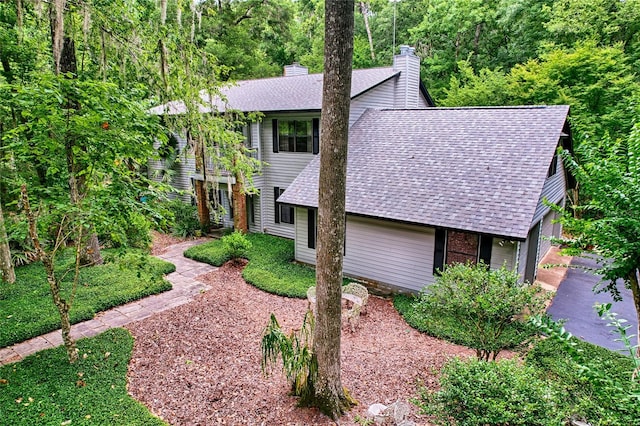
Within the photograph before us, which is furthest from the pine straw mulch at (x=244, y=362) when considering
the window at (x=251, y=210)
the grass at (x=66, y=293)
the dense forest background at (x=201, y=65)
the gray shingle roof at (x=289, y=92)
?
the gray shingle roof at (x=289, y=92)

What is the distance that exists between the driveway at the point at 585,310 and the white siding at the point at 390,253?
3.06 meters

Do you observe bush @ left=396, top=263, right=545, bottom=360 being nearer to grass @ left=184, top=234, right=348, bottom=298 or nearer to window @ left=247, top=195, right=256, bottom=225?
grass @ left=184, top=234, right=348, bottom=298

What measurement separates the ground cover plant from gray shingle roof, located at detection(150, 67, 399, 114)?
193 inches

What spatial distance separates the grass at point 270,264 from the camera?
34.6 feet

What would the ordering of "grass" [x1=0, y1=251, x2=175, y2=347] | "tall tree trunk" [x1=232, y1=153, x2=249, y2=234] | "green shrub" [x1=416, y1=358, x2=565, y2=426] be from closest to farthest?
1. "green shrub" [x1=416, y1=358, x2=565, y2=426]
2. "grass" [x1=0, y1=251, x2=175, y2=347]
3. "tall tree trunk" [x1=232, y1=153, x2=249, y2=234]

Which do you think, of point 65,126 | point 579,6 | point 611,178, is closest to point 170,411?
point 65,126

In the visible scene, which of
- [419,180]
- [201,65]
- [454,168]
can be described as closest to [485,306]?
[419,180]

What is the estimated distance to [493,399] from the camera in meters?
3.77

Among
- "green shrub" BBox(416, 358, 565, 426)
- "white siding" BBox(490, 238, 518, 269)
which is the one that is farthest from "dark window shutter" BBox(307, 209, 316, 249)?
"green shrub" BBox(416, 358, 565, 426)

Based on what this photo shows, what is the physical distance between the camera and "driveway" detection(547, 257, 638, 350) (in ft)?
27.2

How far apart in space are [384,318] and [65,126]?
Result: 286 inches

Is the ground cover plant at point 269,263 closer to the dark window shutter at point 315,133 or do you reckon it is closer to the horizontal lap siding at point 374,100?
the dark window shutter at point 315,133

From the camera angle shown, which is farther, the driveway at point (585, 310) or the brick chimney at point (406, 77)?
the brick chimney at point (406, 77)

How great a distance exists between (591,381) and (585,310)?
8421 mm
